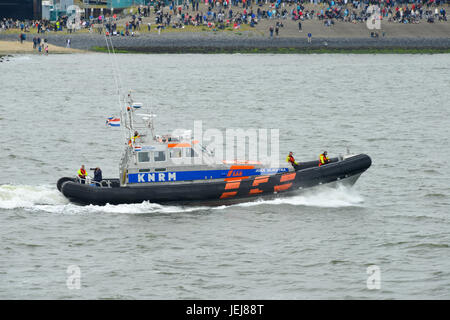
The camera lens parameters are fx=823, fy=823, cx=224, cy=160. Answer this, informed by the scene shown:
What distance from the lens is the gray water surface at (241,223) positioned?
22.6m

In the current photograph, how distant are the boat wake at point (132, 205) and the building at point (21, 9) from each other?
73615 mm

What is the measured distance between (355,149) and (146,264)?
2138cm

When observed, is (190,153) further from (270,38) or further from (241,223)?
(270,38)

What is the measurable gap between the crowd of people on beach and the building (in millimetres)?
956

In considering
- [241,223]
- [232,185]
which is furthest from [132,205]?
[241,223]

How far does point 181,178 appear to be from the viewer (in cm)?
2945

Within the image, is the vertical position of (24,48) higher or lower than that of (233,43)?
lower

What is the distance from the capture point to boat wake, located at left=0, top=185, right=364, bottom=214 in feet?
96.4

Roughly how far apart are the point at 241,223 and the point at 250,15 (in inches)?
2848

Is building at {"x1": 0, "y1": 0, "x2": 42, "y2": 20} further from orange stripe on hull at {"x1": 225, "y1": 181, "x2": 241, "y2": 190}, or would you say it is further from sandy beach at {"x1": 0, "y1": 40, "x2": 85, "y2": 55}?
orange stripe on hull at {"x1": 225, "y1": 181, "x2": 241, "y2": 190}

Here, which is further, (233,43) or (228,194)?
(233,43)

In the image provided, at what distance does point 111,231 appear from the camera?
27359 mm

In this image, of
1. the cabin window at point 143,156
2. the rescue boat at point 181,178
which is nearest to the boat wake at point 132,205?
the rescue boat at point 181,178

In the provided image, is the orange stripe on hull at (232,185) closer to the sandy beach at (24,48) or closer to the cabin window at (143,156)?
the cabin window at (143,156)
